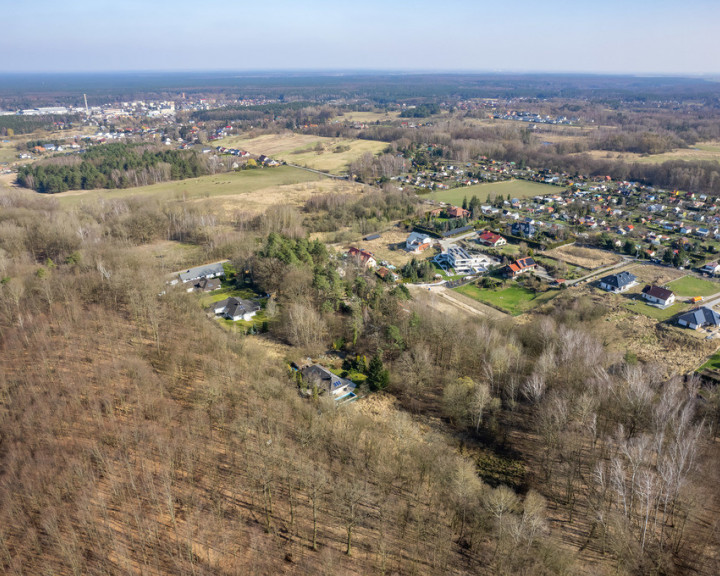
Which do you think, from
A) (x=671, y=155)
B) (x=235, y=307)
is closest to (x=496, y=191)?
(x=671, y=155)

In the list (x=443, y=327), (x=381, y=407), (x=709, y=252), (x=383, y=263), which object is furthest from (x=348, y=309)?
(x=709, y=252)

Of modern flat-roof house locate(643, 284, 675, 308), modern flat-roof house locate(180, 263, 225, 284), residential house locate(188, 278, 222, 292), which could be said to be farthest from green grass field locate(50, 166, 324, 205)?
modern flat-roof house locate(643, 284, 675, 308)

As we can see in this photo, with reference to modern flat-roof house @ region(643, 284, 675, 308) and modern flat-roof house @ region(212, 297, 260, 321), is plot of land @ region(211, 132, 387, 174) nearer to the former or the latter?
modern flat-roof house @ region(212, 297, 260, 321)

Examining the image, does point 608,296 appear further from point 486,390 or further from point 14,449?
point 14,449

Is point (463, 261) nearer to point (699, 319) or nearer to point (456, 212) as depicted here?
point (456, 212)

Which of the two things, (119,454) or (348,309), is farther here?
(348,309)
